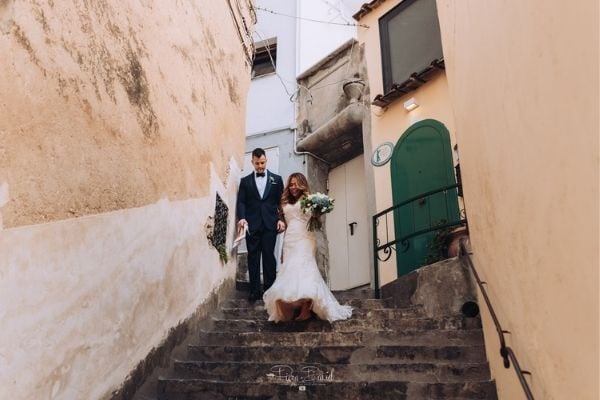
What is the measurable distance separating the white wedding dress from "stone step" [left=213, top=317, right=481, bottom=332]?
0.23ft

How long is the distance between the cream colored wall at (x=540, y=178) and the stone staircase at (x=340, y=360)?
378mm

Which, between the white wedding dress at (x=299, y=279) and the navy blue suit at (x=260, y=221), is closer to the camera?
the white wedding dress at (x=299, y=279)

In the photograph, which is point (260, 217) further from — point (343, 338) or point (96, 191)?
point (96, 191)

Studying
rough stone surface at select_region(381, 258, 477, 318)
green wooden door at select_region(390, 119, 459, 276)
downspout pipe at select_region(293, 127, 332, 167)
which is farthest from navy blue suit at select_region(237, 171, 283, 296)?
downspout pipe at select_region(293, 127, 332, 167)

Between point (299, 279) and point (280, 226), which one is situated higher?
point (280, 226)

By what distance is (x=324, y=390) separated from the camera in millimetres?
3402

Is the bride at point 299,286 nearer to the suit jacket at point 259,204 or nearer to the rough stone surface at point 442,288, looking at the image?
the suit jacket at point 259,204

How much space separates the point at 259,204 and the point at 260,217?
16cm

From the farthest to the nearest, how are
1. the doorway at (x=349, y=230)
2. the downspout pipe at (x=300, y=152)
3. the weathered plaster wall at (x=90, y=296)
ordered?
the downspout pipe at (x=300, y=152), the doorway at (x=349, y=230), the weathered plaster wall at (x=90, y=296)

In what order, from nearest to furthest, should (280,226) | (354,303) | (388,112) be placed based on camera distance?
(354,303)
(280,226)
(388,112)

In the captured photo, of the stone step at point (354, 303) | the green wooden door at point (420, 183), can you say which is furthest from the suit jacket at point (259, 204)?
the green wooden door at point (420, 183)

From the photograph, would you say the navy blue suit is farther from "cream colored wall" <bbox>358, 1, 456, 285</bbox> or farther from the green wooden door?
"cream colored wall" <bbox>358, 1, 456, 285</bbox>

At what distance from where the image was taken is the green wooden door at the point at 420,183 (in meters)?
6.42

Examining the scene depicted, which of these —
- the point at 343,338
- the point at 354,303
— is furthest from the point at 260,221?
the point at 343,338
